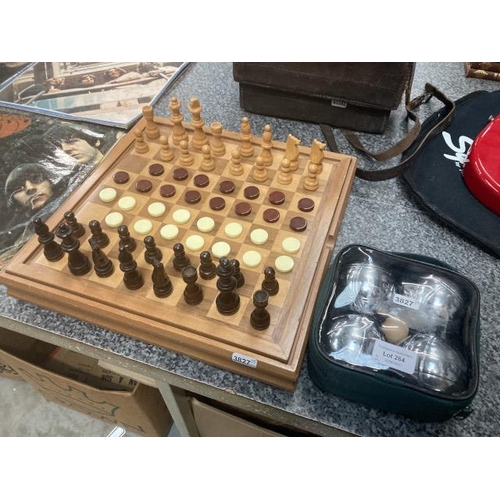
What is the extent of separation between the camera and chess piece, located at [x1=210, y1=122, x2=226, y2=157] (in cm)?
100

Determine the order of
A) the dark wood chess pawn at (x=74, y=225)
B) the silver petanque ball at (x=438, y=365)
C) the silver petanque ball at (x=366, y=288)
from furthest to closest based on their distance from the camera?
1. the dark wood chess pawn at (x=74, y=225)
2. the silver petanque ball at (x=366, y=288)
3. the silver petanque ball at (x=438, y=365)

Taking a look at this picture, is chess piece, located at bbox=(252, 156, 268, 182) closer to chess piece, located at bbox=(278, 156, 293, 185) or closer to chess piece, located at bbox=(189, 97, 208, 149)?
chess piece, located at bbox=(278, 156, 293, 185)

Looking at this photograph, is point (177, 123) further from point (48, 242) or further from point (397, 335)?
point (397, 335)

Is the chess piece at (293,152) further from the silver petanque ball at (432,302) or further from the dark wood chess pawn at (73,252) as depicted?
the dark wood chess pawn at (73,252)

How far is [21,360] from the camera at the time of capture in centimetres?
112

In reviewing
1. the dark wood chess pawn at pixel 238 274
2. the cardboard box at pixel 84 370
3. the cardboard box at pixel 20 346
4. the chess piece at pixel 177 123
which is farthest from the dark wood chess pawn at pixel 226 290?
the cardboard box at pixel 20 346

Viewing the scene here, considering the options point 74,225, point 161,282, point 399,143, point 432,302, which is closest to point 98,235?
point 74,225

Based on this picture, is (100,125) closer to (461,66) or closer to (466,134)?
(466,134)

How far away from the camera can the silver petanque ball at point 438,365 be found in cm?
61

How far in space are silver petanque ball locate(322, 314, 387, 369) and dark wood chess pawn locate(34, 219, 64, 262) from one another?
1.79ft

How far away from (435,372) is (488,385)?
17 cm

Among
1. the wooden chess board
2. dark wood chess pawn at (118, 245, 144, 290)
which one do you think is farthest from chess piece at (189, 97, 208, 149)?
Answer: dark wood chess pawn at (118, 245, 144, 290)

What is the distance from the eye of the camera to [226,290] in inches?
27.7

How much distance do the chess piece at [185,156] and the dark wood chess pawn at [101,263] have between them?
0.31 m
